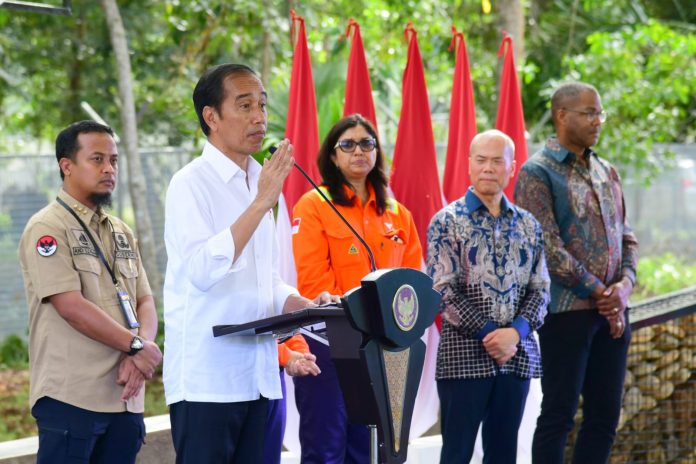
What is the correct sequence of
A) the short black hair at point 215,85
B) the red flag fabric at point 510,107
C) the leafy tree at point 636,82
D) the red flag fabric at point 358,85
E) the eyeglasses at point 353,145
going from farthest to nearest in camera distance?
the leafy tree at point 636,82, the red flag fabric at point 510,107, the red flag fabric at point 358,85, the eyeglasses at point 353,145, the short black hair at point 215,85

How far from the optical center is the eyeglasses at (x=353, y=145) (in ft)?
13.1

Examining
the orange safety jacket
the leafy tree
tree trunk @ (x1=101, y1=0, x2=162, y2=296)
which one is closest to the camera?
the orange safety jacket

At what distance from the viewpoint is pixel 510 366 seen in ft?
12.3

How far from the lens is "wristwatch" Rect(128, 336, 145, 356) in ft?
9.96

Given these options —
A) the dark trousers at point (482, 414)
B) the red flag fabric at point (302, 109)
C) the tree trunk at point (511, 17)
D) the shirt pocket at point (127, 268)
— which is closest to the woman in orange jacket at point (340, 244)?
the dark trousers at point (482, 414)

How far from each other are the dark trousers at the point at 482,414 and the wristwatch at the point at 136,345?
1.27m

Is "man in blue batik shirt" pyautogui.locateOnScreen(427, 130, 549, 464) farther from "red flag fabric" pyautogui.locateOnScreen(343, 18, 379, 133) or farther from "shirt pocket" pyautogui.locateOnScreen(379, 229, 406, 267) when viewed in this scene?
"red flag fabric" pyautogui.locateOnScreen(343, 18, 379, 133)

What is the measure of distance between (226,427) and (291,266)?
1561 mm

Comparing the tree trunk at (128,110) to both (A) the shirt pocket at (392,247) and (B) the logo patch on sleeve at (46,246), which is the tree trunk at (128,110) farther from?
(B) the logo patch on sleeve at (46,246)

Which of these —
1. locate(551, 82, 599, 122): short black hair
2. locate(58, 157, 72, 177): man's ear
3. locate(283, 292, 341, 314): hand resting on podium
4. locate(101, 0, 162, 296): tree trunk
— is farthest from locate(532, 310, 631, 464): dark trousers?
locate(101, 0, 162, 296): tree trunk

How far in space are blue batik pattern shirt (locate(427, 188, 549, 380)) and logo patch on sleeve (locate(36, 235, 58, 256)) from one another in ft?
4.71

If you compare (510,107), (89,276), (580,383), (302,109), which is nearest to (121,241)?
(89,276)

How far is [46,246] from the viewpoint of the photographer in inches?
118

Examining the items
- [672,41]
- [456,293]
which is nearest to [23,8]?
[456,293]
